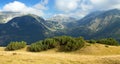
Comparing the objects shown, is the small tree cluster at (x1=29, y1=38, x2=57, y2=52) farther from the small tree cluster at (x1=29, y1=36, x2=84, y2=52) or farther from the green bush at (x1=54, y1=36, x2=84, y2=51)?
the green bush at (x1=54, y1=36, x2=84, y2=51)

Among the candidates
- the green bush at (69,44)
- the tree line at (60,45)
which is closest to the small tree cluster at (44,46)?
the tree line at (60,45)

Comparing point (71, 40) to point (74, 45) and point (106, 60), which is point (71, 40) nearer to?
point (74, 45)

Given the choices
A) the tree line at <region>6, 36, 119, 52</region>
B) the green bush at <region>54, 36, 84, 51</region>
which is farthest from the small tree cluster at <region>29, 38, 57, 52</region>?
the green bush at <region>54, 36, 84, 51</region>

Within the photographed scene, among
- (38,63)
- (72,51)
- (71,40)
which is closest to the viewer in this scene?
(38,63)

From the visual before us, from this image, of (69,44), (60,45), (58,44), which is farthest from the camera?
(58,44)

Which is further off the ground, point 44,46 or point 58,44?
point 58,44

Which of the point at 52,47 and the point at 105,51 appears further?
the point at 52,47

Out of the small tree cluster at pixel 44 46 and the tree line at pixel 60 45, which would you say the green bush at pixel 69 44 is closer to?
the tree line at pixel 60 45

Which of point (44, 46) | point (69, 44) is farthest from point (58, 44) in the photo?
point (69, 44)

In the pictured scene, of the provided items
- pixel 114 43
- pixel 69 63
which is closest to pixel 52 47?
pixel 114 43

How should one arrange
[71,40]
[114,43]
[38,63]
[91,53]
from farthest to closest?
[114,43], [71,40], [91,53], [38,63]

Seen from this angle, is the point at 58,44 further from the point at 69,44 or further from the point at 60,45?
the point at 69,44

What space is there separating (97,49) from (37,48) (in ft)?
54.9

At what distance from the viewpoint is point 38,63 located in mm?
34750
